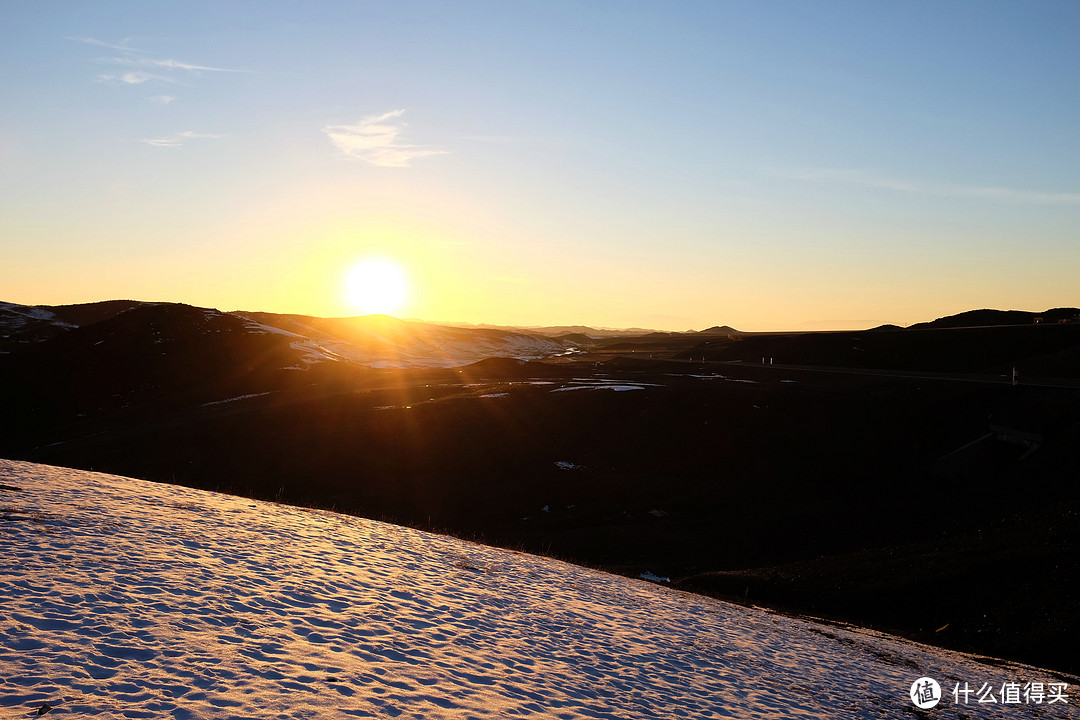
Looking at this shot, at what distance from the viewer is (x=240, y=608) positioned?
11719 millimetres

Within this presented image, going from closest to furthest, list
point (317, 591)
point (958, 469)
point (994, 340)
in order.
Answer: point (317, 591) < point (958, 469) < point (994, 340)

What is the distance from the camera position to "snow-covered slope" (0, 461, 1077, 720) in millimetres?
8789

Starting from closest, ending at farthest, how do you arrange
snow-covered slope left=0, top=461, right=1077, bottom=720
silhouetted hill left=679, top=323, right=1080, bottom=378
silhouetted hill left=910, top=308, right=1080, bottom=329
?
snow-covered slope left=0, top=461, right=1077, bottom=720
silhouetted hill left=679, top=323, right=1080, bottom=378
silhouetted hill left=910, top=308, right=1080, bottom=329

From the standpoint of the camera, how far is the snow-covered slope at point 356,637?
879 cm

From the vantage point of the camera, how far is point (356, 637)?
11305 millimetres

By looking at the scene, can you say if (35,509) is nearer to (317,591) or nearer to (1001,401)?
(317,591)

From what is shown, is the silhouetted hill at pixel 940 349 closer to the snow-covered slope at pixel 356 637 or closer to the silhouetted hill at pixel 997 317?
the silhouetted hill at pixel 997 317

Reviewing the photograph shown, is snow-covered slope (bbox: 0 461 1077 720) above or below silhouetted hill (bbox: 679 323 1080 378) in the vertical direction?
below

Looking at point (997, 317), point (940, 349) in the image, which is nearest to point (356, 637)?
point (940, 349)

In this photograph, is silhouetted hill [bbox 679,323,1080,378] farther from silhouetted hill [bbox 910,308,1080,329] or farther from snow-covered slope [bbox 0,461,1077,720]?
snow-covered slope [bbox 0,461,1077,720]

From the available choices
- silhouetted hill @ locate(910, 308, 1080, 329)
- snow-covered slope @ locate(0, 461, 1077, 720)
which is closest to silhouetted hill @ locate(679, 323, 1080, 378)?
silhouetted hill @ locate(910, 308, 1080, 329)

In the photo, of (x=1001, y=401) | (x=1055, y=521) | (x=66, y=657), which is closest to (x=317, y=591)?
(x=66, y=657)

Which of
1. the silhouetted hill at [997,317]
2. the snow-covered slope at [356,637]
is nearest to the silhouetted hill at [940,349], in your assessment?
the silhouetted hill at [997,317]

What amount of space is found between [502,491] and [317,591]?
101ft
